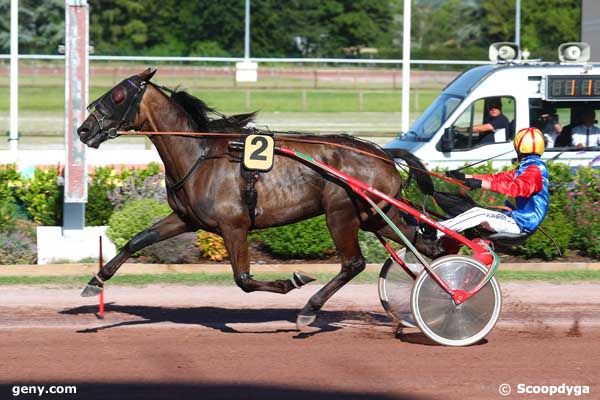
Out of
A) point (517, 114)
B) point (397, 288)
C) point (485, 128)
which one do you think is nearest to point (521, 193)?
point (397, 288)

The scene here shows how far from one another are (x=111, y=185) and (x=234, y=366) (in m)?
5.71

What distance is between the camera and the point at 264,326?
8.38 m

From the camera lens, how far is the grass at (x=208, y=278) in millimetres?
10328

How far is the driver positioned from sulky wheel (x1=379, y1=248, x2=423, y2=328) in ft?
2.58

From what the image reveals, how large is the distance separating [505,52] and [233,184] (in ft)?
24.7

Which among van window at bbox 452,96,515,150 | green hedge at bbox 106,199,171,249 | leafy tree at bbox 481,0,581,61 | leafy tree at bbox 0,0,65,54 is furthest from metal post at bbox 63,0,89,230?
leafy tree at bbox 481,0,581,61

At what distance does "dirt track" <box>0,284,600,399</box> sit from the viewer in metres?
6.39

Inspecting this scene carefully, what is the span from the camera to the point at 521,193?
7426 mm

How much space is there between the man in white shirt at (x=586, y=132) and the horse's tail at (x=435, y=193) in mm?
5522

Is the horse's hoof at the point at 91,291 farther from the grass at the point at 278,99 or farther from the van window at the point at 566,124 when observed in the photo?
the grass at the point at 278,99

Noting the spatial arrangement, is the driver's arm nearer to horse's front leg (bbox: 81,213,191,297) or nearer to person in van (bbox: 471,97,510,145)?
person in van (bbox: 471,97,510,145)

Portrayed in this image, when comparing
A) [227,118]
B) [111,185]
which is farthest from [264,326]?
[111,185]

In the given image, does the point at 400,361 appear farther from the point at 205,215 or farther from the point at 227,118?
the point at 227,118

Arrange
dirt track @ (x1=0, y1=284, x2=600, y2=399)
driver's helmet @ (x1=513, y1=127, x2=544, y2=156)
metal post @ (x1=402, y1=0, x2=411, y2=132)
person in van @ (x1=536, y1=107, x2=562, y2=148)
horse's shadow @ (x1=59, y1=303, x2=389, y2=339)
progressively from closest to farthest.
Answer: dirt track @ (x1=0, y1=284, x2=600, y2=399) < driver's helmet @ (x1=513, y1=127, x2=544, y2=156) < horse's shadow @ (x1=59, y1=303, x2=389, y2=339) < person in van @ (x1=536, y1=107, x2=562, y2=148) < metal post @ (x1=402, y1=0, x2=411, y2=132)
